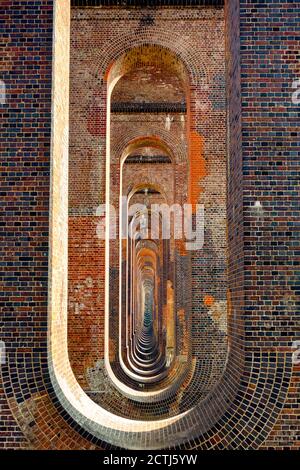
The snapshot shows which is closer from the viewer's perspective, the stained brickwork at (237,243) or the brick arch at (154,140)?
the stained brickwork at (237,243)

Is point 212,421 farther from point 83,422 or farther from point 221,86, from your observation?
point 221,86

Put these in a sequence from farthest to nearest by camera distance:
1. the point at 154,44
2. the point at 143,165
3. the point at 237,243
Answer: the point at 143,165 < the point at 154,44 < the point at 237,243

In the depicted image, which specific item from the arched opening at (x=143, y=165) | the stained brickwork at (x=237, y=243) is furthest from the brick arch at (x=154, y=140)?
the stained brickwork at (x=237, y=243)

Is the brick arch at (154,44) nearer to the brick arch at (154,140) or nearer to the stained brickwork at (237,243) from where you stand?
the brick arch at (154,140)

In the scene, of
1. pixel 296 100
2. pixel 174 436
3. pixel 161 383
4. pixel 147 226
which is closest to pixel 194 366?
pixel 161 383

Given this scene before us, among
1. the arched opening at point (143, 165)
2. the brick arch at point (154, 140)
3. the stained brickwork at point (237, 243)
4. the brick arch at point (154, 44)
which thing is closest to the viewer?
the stained brickwork at point (237, 243)

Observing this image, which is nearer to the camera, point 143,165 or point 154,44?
point 154,44

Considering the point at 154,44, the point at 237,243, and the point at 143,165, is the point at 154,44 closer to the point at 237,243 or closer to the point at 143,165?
the point at 237,243

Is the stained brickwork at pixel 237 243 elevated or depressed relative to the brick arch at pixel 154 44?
depressed

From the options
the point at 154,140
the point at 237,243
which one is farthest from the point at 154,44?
the point at 237,243

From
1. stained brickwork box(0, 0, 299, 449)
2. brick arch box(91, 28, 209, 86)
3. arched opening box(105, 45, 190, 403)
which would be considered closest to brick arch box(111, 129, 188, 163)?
arched opening box(105, 45, 190, 403)
